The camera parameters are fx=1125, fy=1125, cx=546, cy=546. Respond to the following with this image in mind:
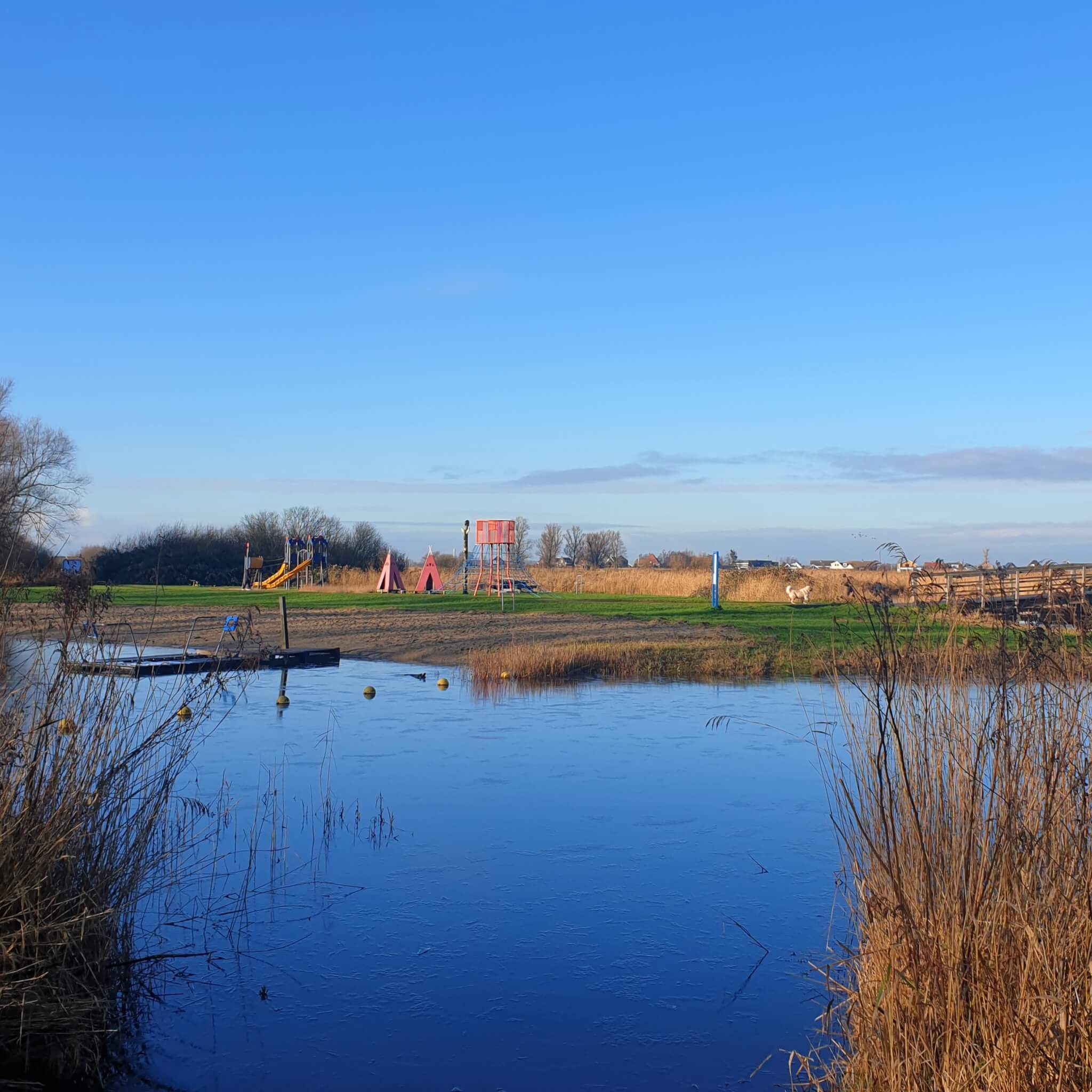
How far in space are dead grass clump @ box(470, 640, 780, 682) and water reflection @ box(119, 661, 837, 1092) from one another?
5743mm

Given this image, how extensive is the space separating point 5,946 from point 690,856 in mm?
5200

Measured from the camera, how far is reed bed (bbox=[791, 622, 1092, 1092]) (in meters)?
3.66

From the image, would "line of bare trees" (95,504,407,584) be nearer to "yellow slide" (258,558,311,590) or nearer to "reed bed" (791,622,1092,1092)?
"yellow slide" (258,558,311,590)

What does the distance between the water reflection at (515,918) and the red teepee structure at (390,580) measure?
31.2 metres

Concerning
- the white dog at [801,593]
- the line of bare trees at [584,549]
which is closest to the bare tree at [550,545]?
the line of bare trees at [584,549]

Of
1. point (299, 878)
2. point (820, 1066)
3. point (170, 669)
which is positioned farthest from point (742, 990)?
point (170, 669)

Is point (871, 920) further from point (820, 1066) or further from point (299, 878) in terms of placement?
point (299, 878)

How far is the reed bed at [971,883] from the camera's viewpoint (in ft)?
12.0

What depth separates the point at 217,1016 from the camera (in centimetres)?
572

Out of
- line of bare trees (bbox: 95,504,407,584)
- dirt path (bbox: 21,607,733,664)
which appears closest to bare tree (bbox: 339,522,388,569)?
line of bare trees (bbox: 95,504,407,584)

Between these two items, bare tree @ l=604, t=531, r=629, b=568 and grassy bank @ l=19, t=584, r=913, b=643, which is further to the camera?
bare tree @ l=604, t=531, r=629, b=568

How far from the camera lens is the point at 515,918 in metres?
7.16

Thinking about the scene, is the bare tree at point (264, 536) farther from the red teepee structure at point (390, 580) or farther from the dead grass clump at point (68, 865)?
the dead grass clump at point (68, 865)

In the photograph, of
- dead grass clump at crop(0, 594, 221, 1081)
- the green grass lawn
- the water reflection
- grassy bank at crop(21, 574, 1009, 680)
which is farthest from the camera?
the green grass lawn
